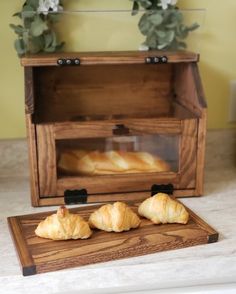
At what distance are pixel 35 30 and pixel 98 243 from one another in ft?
2.01

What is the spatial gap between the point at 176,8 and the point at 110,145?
0.46 metres

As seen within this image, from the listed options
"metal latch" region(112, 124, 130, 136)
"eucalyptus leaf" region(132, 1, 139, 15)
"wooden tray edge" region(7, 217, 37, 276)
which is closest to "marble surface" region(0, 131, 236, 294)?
"wooden tray edge" region(7, 217, 37, 276)

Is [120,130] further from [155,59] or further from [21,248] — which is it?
[21,248]

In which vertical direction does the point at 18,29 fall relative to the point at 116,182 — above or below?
above

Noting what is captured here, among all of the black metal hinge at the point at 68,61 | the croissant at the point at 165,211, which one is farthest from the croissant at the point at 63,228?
the black metal hinge at the point at 68,61

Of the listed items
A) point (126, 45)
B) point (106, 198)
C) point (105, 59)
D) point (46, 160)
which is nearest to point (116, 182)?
point (106, 198)

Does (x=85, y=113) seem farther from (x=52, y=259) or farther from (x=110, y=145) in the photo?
(x=52, y=259)

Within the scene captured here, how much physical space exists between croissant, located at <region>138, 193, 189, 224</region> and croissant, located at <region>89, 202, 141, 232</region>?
0.15 ft

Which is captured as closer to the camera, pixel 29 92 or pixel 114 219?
pixel 114 219

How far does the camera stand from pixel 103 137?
108 centimetres

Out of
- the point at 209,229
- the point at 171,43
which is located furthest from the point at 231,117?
the point at 209,229

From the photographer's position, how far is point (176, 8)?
51.1 inches

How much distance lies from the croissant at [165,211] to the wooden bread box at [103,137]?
0.16 metres

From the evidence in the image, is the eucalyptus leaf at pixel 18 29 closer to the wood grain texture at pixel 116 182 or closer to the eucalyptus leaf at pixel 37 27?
the eucalyptus leaf at pixel 37 27
